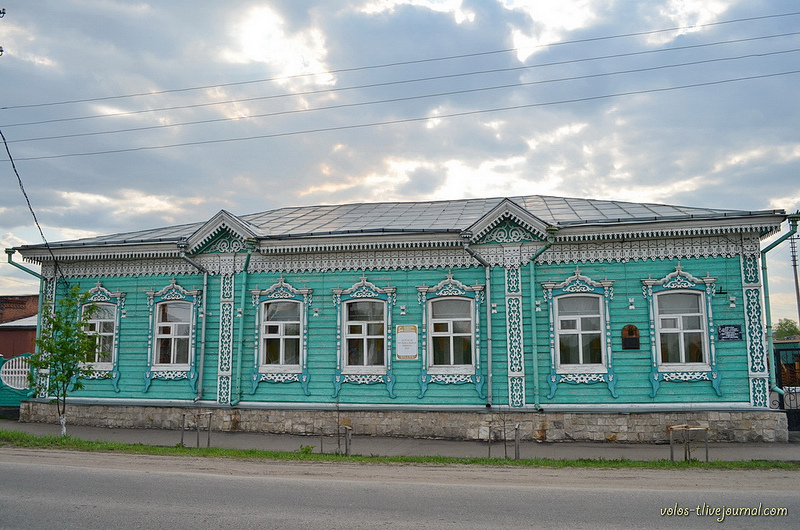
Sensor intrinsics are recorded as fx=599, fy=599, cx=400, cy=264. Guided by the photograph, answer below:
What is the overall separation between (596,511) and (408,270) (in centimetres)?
774

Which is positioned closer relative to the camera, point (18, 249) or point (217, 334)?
point (217, 334)

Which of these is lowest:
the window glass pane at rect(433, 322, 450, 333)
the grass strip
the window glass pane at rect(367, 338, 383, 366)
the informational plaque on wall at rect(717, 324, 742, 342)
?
the grass strip

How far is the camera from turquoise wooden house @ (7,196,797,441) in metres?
11.9

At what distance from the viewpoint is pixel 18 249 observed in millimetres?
14883

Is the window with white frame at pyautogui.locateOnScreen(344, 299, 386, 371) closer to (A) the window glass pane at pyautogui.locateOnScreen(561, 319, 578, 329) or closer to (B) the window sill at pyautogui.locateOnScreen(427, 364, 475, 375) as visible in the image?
(B) the window sill at pyautogui.locateOnScreen(427, 364, 475, 375)

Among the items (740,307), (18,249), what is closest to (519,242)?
(740,307)

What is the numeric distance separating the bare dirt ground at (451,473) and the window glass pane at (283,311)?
449cm

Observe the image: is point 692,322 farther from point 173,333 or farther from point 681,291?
point 173,333

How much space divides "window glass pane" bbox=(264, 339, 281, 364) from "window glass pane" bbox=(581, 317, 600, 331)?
6749mm

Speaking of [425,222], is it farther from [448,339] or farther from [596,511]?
[596,511]

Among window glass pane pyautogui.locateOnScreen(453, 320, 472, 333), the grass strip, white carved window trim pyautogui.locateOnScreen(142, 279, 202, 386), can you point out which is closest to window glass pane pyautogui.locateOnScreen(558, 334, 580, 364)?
window glass pane pyautogui.locateOnScreen(453, 320, 472, 333)

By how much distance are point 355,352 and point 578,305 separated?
16.2ft

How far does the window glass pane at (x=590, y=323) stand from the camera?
1248 cm

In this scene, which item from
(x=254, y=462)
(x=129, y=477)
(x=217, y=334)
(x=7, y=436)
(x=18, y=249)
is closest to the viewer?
(x=129, y=477)
